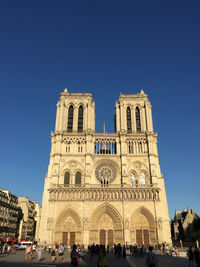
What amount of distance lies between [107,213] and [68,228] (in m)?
6.41

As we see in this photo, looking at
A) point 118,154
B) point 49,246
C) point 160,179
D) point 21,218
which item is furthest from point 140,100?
point 21,218

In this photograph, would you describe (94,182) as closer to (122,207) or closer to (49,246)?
(122,207)

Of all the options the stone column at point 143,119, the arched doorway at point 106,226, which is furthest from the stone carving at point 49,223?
the stone column at point 143,119

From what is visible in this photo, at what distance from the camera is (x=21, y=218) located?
55.8 metres

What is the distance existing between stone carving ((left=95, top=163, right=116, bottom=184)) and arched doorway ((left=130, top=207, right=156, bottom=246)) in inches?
272

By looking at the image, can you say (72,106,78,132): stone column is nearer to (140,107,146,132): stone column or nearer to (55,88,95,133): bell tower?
(55,88,95,133): bell tower

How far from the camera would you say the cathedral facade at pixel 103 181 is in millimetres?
34969

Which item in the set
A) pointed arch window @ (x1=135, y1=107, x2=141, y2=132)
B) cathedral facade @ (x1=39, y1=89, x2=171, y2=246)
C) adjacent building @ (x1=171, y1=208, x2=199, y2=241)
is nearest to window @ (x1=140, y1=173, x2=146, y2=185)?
cathedral facade @ (x1=39, y1=89, x2=171, y2=246)

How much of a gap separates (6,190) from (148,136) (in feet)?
105

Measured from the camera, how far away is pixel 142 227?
117 feet

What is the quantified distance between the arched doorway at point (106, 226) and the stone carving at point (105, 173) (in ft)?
14.7

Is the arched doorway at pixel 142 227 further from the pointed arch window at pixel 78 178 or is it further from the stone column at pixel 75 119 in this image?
the stone column at pixel 75 119

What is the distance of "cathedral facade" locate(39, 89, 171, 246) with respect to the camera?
34969 millimetres

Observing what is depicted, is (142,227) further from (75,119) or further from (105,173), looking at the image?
(75,119)
